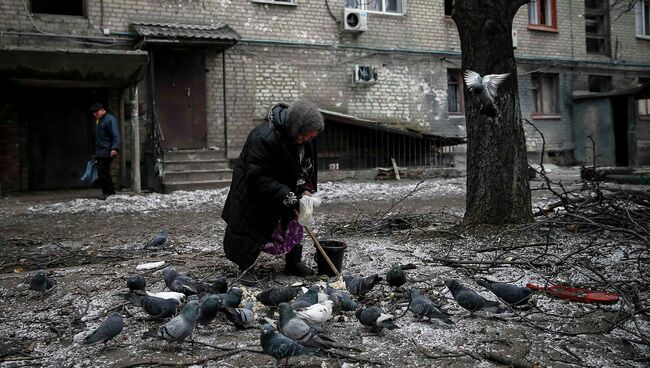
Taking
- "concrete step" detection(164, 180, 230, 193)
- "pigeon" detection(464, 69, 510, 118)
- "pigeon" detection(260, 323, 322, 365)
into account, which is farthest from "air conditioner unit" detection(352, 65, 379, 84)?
"pigeon" detection(260, 323, 322, 365)

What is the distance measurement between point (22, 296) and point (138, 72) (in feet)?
26.0

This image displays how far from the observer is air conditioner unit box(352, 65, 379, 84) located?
15067 millimetres

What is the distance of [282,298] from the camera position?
143 inches

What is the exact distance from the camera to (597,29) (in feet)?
65.0

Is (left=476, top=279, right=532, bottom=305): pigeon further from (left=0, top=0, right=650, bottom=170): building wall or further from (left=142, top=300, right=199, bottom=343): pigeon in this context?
(left=0, top=0, right=650, bottom=170): building wall

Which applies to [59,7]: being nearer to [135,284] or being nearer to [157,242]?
[157,242]

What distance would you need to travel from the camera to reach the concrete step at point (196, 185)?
11547 mm

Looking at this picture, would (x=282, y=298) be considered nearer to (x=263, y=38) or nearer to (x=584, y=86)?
(x=263, y=38)

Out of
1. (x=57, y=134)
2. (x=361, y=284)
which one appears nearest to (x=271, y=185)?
(x=361, y=284)

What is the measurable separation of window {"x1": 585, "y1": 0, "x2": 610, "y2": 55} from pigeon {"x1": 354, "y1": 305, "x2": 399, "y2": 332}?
1947cm

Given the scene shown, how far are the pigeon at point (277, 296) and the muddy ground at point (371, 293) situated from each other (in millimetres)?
322

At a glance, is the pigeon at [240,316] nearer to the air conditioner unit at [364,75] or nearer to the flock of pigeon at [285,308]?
the flock of pigeon at [285,308]

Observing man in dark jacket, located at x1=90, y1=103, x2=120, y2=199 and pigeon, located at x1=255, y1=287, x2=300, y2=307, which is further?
man in dark jacket, located at x1=90, y1=103, x2=120, y2=199

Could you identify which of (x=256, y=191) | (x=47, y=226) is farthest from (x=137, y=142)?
(x=256, y=191)
